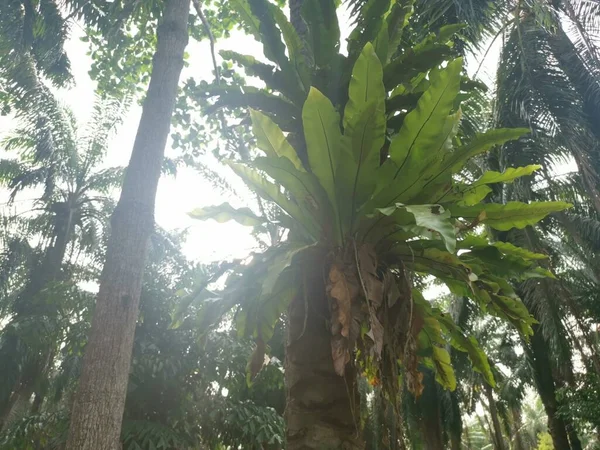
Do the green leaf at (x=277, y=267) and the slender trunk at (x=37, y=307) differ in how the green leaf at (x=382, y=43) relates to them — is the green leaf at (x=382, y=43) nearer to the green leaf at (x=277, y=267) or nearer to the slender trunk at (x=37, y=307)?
the green leaf at (x=277, y=267)

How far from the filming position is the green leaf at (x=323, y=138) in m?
1.68

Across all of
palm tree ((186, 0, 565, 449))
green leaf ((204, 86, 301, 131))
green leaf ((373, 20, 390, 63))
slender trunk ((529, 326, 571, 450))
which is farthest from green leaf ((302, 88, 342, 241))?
slender trunk ((529, 326, 571, 450))

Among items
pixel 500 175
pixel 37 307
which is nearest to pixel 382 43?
pixel 500 175

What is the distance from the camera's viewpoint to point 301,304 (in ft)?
6.04

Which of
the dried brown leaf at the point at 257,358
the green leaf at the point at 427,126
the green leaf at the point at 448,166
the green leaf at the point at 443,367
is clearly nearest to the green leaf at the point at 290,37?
the green leaf at the point at 427,126

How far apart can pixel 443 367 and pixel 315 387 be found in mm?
907

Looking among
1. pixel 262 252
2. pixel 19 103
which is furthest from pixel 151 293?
pixel 262 252

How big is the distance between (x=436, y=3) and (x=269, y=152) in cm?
505

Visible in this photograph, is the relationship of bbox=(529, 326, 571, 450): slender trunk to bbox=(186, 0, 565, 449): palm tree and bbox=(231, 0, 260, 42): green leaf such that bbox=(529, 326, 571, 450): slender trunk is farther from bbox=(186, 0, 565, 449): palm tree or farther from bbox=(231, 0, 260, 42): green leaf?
bbox=(231, 0, 260, 42): green leaf

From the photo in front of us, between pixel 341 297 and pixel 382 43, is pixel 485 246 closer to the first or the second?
pixel 341 297

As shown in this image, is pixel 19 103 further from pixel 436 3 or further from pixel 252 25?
pixel 252 25

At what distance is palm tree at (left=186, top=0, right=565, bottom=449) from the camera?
1.60 meters

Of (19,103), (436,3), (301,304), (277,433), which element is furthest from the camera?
(19,103)

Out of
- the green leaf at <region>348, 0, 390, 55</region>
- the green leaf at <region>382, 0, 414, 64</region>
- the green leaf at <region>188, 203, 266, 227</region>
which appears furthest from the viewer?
the green leaf at <region>382, 0, 414, 64</region>
